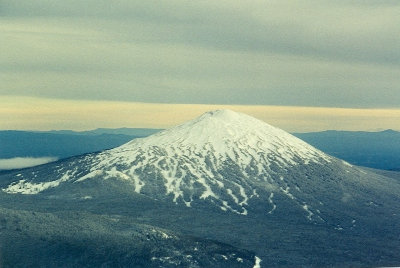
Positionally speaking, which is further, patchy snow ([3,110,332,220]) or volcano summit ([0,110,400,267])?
patchy snow ([3,110,332,220])

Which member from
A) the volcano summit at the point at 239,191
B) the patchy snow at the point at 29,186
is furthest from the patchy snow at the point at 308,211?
the patchy snow at the point at 29,186

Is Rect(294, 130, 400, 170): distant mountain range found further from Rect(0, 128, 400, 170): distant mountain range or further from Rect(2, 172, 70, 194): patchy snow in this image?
Rect(2, 172, 70, 194): patchy snow

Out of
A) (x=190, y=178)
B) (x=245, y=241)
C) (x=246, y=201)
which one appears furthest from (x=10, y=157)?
(x=245, y=241)

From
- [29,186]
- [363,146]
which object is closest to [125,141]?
[29,186]

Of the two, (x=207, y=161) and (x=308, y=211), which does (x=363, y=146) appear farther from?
(x=207, y=161)

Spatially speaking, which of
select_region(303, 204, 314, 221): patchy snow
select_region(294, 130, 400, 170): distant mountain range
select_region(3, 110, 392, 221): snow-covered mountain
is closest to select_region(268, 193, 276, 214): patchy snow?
select_region(3, 110, 392, 221): snow-covered mountain
